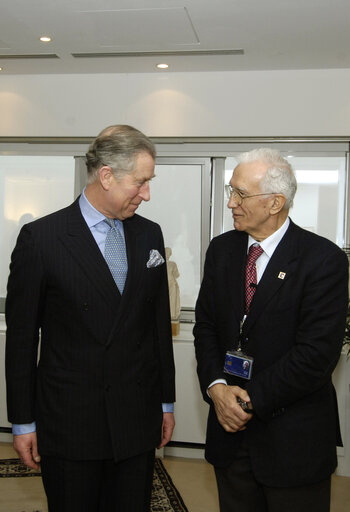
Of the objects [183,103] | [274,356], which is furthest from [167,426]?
[183,103]

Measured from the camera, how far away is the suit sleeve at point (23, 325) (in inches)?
72.2

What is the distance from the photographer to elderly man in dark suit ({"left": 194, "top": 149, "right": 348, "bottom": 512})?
189cm

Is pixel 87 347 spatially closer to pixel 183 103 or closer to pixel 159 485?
pixel 159 485

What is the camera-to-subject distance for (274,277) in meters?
1.95

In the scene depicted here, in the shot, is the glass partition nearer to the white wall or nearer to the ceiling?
the white wall

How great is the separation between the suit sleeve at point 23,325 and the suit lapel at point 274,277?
0.71 m

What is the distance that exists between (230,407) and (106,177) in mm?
881

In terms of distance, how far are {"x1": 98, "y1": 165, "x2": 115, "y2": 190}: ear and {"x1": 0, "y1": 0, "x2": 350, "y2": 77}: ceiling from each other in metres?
1.66

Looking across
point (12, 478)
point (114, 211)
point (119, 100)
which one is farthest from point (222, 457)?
point (119, 100)

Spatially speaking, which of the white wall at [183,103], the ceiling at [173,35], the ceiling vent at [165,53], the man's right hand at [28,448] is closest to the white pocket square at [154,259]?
the man's right hand at [28,448]

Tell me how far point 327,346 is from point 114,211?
841mm

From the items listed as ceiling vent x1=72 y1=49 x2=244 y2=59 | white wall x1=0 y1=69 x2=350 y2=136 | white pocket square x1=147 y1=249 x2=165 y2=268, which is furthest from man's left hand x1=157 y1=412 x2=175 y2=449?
white wall x1=0 y1=69 x2=350 y2=136

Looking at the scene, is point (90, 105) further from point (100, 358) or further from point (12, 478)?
point (100, 358)

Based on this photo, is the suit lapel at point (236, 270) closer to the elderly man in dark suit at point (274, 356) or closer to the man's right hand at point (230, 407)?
the elderly man in dark suit at point (274, 356)
